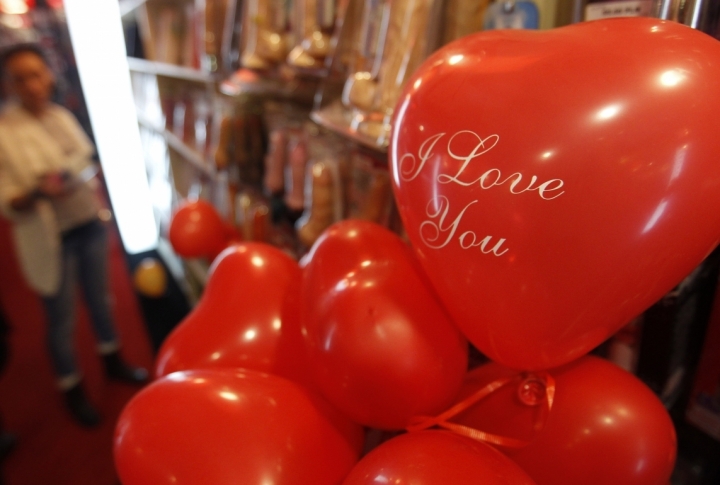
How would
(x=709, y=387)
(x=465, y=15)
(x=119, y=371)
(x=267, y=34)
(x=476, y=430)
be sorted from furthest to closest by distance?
(x=119, y=371) < (x=267, y=34) < (x=465, y=15) < (x=709, y=387) < (x=476, y=430)

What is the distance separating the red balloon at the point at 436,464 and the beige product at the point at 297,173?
879 mm

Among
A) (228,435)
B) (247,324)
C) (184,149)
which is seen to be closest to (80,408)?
(184,149)

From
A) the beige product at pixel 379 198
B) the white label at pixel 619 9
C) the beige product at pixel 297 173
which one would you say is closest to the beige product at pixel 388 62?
the beige product at pixel 379 198

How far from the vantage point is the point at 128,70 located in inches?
126

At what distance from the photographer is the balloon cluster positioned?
0.36 meters

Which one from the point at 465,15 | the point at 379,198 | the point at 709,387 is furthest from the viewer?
the point at 379,198

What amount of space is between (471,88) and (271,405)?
0.41 m

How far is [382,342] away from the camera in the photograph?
0.45 metres

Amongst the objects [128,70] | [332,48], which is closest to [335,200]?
[332,48]

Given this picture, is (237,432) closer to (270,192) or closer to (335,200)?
(335,200)

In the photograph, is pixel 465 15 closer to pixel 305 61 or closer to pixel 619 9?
pixel 619 9

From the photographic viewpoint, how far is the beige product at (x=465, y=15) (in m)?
0.70

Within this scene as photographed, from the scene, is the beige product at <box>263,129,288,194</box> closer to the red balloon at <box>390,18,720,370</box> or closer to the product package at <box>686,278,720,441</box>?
the red balloon at <box>390,18,720,370</box>

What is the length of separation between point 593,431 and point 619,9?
510 millimetres
